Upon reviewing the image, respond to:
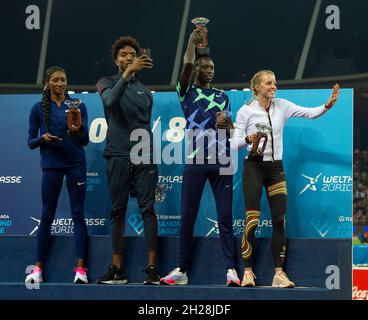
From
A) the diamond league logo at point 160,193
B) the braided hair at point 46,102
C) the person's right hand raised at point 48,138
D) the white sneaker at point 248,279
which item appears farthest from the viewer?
the diamond league logo at point 160,193

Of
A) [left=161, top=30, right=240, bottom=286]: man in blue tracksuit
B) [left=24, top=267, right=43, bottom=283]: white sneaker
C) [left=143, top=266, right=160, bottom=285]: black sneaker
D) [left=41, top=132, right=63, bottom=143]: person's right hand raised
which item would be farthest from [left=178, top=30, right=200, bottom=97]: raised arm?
[left=24, top=267, right=43, bottom=283]: white sneaker

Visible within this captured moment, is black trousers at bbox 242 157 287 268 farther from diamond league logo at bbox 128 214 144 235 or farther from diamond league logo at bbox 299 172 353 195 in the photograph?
diamond league logo at bbox 128 214 144 235

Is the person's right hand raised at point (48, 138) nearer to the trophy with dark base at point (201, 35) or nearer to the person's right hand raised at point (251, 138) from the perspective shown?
the trophy with dark base at point (201, 35)

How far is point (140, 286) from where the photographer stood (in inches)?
237

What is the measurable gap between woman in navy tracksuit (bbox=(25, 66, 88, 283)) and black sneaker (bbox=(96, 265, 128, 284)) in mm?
230

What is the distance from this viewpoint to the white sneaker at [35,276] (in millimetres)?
6391

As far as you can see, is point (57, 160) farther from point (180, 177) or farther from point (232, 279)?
point (232, 279)

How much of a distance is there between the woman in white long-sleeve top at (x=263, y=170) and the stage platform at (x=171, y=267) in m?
0.18

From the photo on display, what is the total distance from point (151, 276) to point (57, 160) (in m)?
1.21

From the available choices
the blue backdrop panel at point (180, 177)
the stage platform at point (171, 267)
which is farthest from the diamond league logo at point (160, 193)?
the stage platform at point (171, 267)

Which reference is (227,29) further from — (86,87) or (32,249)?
(32,249)

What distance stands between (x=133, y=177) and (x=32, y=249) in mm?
1182
